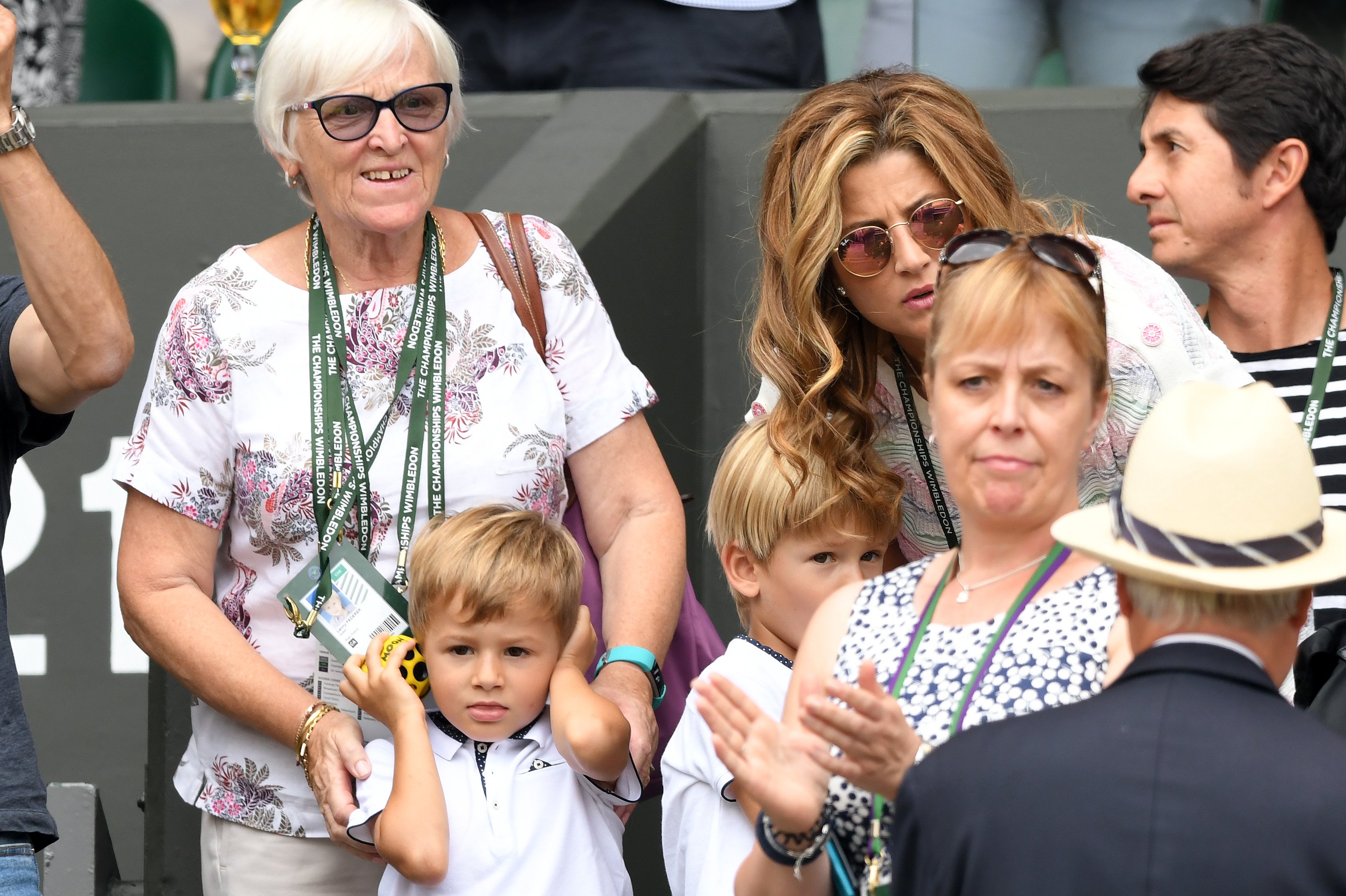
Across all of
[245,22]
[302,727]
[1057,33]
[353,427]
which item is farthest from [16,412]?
[1057,33]

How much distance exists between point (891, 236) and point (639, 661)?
0.80 meters

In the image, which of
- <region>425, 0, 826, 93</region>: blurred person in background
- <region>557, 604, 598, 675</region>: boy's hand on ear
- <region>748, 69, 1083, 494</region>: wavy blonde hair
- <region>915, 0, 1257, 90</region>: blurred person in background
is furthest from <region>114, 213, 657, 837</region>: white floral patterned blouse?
<region>915, 0, 1257, 90</region>: blurred person in background

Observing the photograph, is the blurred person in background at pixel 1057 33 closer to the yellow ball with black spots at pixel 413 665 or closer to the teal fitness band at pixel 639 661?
the teal fitness band at pixel 639 661

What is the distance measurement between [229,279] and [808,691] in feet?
4.45

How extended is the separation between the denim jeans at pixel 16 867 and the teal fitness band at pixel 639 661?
91 cm

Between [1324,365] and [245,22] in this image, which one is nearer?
[1324,365]

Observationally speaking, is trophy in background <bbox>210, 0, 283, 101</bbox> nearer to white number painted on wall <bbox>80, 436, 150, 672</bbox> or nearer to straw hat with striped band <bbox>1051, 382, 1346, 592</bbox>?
white number painted on wall <bbox>80, 436, 150, 672</bbox>

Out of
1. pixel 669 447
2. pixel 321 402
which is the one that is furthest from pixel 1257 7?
pixel 321 402

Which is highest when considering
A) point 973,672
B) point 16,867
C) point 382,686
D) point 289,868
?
point 973,672

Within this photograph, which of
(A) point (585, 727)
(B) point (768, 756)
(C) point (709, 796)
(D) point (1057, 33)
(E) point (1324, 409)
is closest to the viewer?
(B) point (768, 756)

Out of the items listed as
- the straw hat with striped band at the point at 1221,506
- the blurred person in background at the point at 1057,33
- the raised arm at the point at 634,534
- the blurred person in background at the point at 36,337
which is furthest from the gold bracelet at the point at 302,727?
the blurred person in background at the point at 1057,33

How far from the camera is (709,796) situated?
94.5 inches

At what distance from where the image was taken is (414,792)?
2506mm

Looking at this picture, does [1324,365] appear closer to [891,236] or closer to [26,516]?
[891,236]
